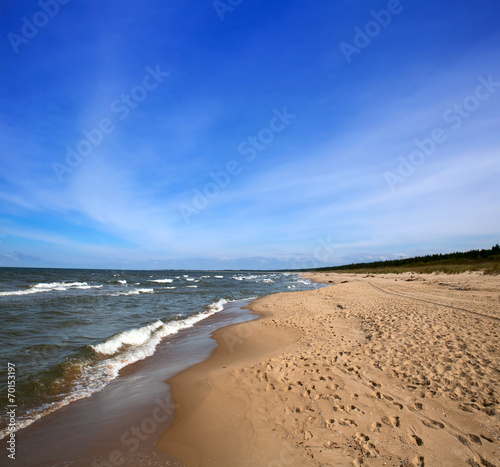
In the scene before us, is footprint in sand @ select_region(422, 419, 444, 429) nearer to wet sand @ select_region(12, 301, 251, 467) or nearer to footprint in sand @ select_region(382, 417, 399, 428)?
footprint in sand @ select_region(382, 417, 399, 428)

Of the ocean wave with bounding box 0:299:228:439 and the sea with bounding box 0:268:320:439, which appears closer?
the ocean wave with bounding box 0:299:228:439

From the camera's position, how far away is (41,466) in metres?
4.10

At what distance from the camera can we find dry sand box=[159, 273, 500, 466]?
12.7 feet

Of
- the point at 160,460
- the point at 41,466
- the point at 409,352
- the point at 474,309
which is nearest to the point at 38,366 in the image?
the point at 41,466

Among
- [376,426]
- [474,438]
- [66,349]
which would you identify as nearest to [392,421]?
[376,426]

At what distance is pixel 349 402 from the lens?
4996mm

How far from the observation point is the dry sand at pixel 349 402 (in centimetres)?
387

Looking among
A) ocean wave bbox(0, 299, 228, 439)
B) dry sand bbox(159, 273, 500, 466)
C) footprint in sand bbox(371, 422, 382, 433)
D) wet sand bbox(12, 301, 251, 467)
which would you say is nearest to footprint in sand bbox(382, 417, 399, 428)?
dry sand bbox(159, 273, 500, 466)

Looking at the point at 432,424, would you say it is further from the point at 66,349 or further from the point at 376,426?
the point at 66,349

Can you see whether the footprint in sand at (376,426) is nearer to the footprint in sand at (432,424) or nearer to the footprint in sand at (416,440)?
the footprint in sand at (416,440)

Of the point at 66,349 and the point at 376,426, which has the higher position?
the point at 376,426

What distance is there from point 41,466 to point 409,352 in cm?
846

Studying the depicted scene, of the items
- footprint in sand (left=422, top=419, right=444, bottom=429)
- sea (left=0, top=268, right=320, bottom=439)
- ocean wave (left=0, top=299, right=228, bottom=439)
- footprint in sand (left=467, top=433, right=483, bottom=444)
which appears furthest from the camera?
sea (left=0, top=268, right=320, bottom=439)

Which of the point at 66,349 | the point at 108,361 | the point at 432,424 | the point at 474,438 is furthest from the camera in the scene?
the point at 66,349
